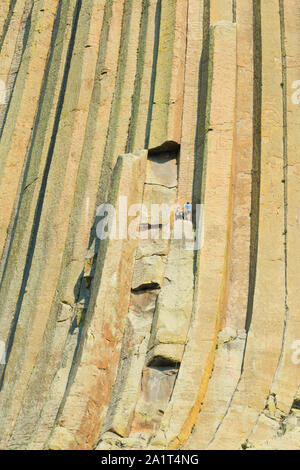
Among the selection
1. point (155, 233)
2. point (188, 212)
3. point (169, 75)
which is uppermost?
point (169, 75)

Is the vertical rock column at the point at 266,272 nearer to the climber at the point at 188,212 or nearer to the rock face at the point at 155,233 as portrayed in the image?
the rock face at the point at 155,233

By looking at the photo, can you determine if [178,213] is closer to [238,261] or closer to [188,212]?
[188,212]

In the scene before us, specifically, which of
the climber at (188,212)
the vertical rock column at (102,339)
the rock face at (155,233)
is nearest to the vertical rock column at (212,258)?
the rock face at (155,233)

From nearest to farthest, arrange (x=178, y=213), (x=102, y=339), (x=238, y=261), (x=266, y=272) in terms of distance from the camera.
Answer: (x=102, y=339) < (x=266, y=272) < (x=238, y=261) < (x=178, y=213)

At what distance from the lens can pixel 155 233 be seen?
1277cm

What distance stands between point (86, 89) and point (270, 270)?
4.45 metres

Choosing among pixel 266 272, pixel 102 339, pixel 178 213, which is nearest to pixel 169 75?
pixel 178 213

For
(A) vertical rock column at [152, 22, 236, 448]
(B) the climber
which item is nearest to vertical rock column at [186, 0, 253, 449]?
(A) vertical rock column at [152, 22, 236, 448]

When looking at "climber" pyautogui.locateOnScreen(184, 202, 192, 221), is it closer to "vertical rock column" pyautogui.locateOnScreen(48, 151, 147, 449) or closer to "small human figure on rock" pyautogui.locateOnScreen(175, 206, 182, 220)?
"small human figure on rock" pyautogui.locateOnScreen(175, 206, 182, 220)

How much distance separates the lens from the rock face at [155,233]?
11.2 metres

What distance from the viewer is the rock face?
36.7ft

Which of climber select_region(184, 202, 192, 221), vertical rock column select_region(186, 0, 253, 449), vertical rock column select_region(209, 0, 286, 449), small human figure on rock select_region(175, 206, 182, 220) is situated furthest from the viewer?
small human figure on rock select_region(175, 206, 182, 220)

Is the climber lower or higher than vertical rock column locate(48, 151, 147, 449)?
higher

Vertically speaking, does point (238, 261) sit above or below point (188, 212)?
below
